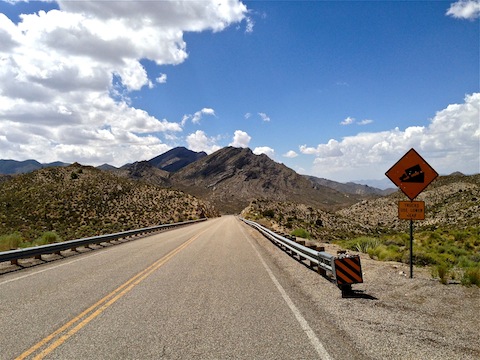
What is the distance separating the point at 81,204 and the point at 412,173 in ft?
209

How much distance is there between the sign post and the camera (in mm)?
10156

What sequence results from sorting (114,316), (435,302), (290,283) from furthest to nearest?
1. (290,283)
2. (435,302)
3. (114,316)

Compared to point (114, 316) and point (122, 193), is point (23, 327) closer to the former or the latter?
point (114, 316)

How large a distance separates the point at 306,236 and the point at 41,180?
221ft

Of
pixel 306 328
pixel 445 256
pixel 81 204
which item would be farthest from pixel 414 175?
pixel 81 204

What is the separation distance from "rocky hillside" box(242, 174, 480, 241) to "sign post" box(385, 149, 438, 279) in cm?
4099

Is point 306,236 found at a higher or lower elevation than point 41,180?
lower

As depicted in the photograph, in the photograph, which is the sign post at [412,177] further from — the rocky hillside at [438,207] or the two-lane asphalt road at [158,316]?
the rocky hillside at [438,207]

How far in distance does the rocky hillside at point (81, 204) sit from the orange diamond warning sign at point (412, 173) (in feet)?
125

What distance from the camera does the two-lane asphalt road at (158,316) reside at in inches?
195

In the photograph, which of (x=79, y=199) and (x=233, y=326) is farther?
(x=79, y=199)

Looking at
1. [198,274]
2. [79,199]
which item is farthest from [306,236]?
[79,199]

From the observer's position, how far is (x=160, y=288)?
878cm

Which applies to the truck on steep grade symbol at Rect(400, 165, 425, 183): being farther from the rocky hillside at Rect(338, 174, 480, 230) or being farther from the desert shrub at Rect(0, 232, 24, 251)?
the rocky hillside at Rect(338, 174, 480, 230)
